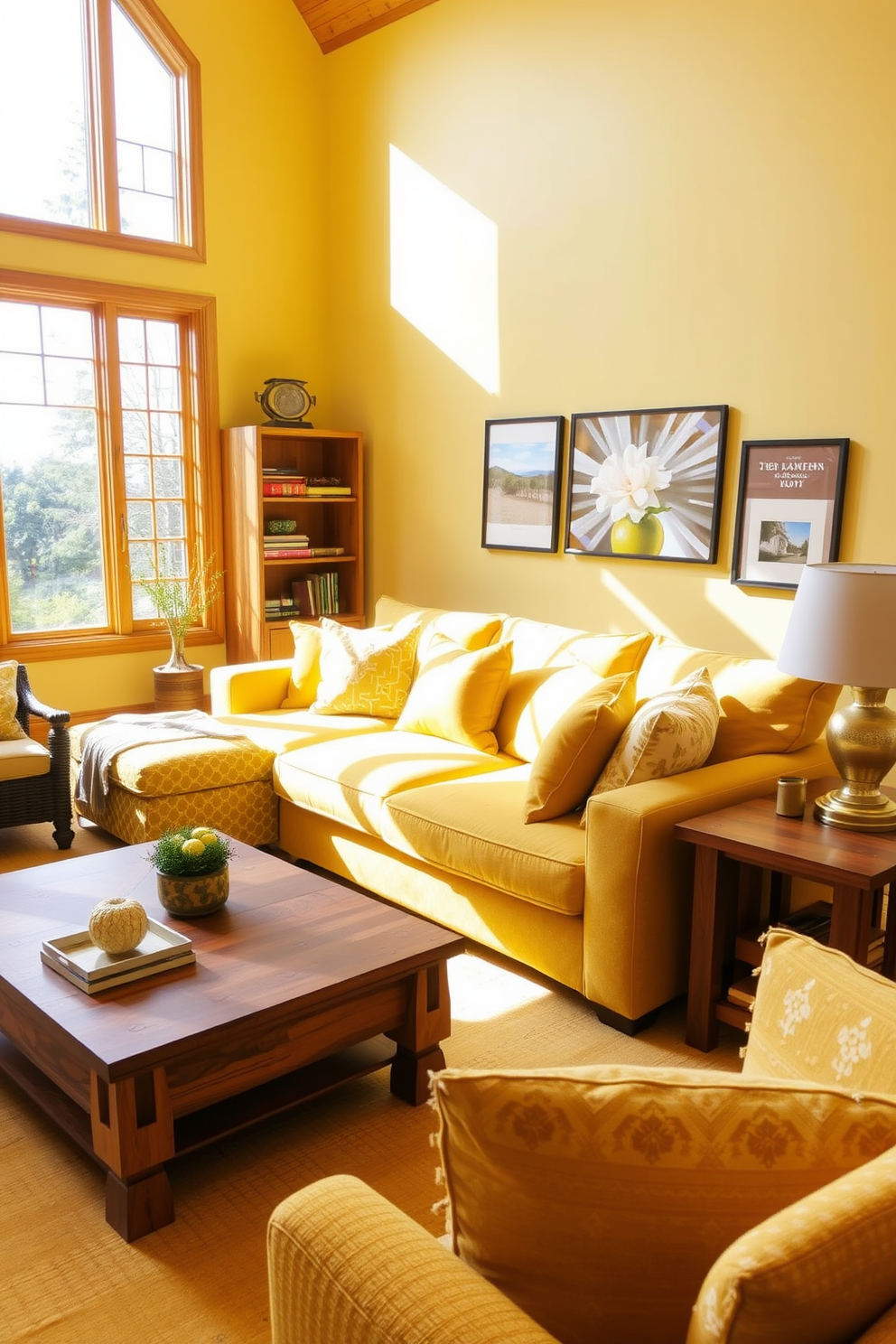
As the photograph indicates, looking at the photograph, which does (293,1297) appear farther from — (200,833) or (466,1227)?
(200,833)

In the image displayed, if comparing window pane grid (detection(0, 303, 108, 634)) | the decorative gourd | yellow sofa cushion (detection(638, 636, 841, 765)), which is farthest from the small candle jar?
window pane grid (detection(0, 303, 108, 634))

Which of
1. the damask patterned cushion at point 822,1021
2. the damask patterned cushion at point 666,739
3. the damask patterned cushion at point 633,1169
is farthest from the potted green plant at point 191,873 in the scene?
the damask patterned cushion at point 633,1169

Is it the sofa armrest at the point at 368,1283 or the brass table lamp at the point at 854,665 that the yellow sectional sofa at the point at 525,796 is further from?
the sofa armrest at the point at 368,1283

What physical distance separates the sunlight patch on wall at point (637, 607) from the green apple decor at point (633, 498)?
15 cm

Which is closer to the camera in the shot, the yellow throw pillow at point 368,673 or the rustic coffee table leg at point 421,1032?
the rustic coffee table leg at point 421,1032

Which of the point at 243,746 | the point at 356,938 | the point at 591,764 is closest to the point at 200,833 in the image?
the point at 356,938

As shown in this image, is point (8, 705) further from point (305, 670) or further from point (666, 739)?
point (666, 739)

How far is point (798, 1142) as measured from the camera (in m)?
1.01

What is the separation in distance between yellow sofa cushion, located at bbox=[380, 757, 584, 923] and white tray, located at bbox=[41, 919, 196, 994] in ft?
3.19

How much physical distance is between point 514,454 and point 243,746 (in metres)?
2.09

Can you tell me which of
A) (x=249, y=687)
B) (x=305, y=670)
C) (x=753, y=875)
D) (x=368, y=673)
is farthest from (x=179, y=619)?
(x=753, y=875)

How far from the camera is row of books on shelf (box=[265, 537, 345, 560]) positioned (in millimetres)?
5965

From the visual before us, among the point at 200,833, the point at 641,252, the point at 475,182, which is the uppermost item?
the point at 475,182

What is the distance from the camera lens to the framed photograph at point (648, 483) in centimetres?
446
